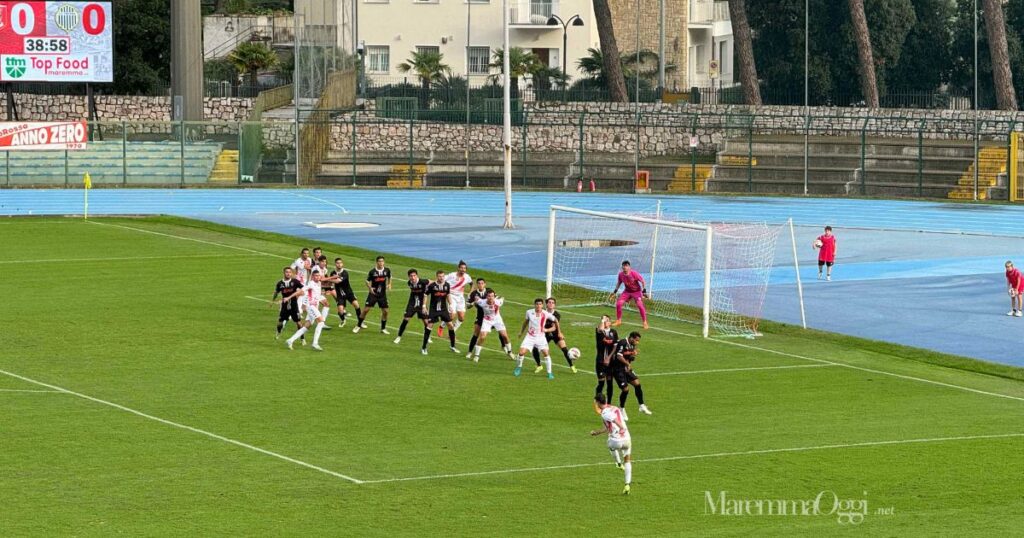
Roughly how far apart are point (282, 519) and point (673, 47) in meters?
94.7

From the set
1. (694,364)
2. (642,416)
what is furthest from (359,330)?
(642,416)

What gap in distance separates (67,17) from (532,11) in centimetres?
4026

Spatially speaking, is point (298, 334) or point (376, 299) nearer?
point (298, 334)

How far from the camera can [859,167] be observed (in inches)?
2901

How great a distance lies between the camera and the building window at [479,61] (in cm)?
10712

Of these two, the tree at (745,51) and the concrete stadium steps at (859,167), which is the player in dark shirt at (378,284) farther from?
the tree at (745,51)

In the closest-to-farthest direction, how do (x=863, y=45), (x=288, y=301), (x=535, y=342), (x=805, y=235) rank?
1. (x=535, y=342)
2. (x=288, y=301)
3. (x=805, y=235)
4. (x=863, y=45)

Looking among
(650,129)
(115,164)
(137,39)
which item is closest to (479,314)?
(115,164)

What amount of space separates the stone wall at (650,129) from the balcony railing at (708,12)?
89.5 feet

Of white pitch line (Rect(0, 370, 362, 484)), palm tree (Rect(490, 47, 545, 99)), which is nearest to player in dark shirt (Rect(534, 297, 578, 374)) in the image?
white pitch line (Rect(0, 370, 362, 484))

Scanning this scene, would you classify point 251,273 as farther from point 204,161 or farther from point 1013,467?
point 204,161

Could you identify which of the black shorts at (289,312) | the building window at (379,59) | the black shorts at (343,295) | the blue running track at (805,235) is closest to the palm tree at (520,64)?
the building window at (379,59)

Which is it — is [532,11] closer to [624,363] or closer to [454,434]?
[624,363]

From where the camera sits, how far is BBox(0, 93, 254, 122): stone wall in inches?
3602
